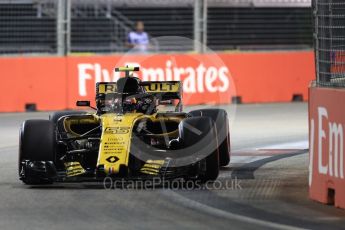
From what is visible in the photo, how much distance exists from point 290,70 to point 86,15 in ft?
17.0

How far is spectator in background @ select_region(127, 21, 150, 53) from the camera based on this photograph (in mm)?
24844

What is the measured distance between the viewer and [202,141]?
39.1 feet

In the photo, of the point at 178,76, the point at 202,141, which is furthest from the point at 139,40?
the point at 202,141

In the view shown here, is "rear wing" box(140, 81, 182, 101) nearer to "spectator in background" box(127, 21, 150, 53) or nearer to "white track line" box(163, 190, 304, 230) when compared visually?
"white track line" box(163, 190, 304, 230)

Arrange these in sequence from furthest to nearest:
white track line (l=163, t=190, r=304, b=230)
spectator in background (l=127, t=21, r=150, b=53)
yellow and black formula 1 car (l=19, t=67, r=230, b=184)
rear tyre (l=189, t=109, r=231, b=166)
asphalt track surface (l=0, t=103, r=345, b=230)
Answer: spectator in background (l=127, t=21, r=150, b=53)
rear tyre (l=189, t=109, r=231, b=166)
yellow and black formula 1 car (l=19, t=67, r=230, b=184)
asphalt track surface (l=0, t=103, r=345, b=230)
white track line (l=163, t=190, r=304, b=230)

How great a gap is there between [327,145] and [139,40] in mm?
15139

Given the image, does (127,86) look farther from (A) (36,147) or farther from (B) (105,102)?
(A) (36,147)

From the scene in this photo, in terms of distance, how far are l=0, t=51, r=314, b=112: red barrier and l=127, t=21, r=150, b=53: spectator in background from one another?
339 mm

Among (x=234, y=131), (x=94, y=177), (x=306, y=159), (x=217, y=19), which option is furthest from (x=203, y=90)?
(x=94, y=177)

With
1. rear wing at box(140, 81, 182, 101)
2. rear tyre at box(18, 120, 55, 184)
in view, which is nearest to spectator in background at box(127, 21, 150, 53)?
rear wing at box(140, 81, 182, 101)

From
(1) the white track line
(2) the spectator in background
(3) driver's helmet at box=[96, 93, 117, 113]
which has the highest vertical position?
(2) the spectator in background

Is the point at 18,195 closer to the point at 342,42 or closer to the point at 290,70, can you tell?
the point at 342,42

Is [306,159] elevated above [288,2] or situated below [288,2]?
below

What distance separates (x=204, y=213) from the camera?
986cm
